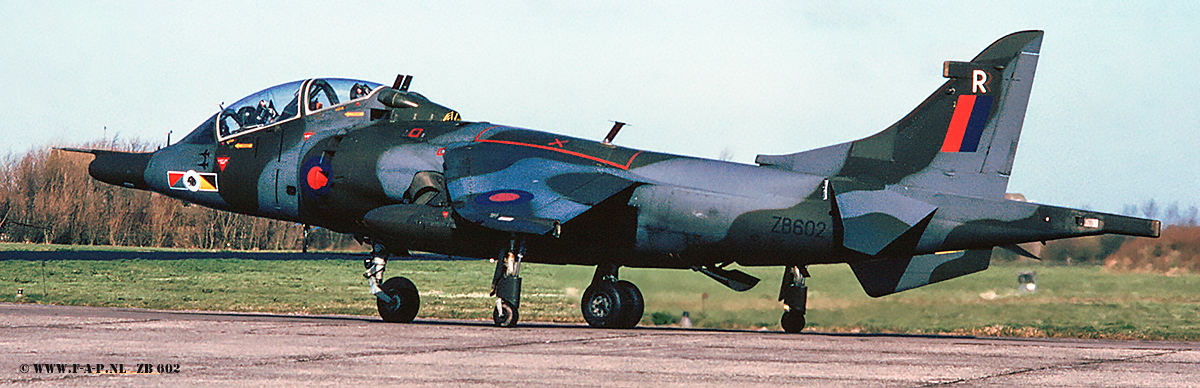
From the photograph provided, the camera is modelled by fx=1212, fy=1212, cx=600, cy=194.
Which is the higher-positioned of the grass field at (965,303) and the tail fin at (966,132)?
the tail fin at (966,132)

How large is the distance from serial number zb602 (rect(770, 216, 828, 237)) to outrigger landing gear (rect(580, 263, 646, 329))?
2.47 m

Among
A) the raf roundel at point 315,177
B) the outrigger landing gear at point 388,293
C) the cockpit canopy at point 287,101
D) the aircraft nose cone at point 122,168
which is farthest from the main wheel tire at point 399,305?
the aircraft nose cone at point 122,168

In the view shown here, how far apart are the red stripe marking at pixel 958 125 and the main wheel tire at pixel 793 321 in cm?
363

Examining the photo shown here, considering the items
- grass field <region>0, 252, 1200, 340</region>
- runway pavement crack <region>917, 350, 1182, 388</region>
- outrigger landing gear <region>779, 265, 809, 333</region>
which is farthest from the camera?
grass field <region>0, 252, 1200, 340</region>

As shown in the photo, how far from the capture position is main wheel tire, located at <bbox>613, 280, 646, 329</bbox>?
58.6 ft

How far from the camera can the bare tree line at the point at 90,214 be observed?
54.0 meters

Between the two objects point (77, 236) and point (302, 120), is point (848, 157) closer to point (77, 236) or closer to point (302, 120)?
point (302, 120)

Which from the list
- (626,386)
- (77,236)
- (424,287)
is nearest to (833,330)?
(626,386)

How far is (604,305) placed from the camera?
18.0 m

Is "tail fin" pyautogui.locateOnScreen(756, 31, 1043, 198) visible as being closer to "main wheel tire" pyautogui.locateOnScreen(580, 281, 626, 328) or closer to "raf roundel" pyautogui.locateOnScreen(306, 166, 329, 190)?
"main wheel tire" pyautogui.locateOnScreen(580, 281, 626, 328)

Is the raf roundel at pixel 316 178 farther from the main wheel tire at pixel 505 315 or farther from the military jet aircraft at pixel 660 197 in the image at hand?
the main wheel tire at pixel 505 315

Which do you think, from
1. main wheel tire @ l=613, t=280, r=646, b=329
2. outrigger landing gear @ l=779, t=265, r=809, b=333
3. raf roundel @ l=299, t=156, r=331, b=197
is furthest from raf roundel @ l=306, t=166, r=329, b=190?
outrigger landing gear @ l=779, t=265, r=809, b=333

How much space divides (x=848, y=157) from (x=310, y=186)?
8466mm

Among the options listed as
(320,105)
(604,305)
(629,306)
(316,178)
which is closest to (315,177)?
(316,178)
